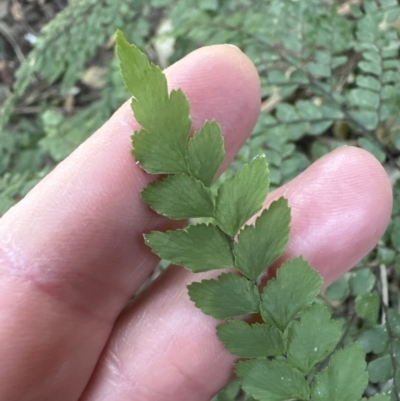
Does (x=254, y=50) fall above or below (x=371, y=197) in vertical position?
above

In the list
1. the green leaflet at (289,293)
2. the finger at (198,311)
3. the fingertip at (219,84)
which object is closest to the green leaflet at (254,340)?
the green leaflet at (289,293)

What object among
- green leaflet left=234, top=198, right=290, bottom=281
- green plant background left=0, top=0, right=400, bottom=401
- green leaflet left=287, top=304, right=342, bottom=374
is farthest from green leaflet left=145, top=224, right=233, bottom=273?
green plant background left=0, top=0, right=400, bottom=401

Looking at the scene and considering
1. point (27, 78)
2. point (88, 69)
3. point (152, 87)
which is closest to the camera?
point (152, 87)

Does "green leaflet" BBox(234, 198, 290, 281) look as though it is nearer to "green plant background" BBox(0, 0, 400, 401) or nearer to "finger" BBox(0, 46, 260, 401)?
"finger" BBox(0, 46, 260, 401)

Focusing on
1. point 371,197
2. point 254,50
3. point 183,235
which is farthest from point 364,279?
point 254,50

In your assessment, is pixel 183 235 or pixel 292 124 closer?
pixel 183 235

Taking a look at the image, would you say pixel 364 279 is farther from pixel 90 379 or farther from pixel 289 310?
pixel 90 379

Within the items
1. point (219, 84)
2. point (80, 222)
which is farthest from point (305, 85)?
point (80, 222)
